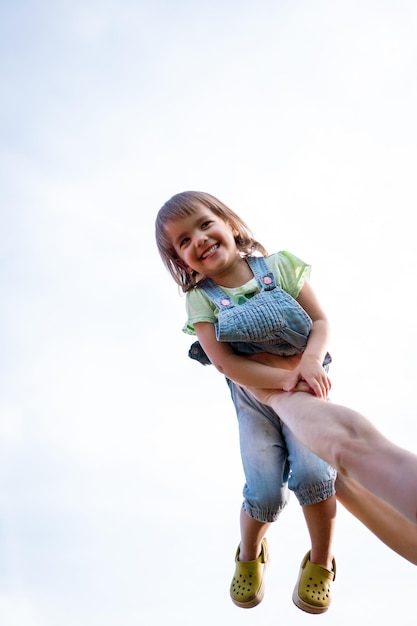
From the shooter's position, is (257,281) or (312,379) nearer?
(312,379)

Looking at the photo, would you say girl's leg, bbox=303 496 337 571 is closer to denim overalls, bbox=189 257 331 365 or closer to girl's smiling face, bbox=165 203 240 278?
denim overalls, bbox=189 257 331 365

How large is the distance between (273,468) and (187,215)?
1.58 metres

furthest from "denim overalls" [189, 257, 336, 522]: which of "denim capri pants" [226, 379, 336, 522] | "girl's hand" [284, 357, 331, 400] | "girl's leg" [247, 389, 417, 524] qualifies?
"girl's leg" [247, 389, 417, 524]

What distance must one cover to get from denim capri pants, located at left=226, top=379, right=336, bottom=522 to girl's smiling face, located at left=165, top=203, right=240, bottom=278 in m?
0.87

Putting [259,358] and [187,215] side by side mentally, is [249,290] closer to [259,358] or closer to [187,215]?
[259,358]

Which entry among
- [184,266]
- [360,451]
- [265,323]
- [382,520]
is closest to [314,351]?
[265,323]

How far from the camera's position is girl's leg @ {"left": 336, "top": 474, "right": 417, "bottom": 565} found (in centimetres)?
284

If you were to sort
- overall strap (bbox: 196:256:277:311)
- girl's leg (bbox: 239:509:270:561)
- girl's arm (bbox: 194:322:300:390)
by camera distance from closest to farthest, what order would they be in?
girl's arm (bbox: 194:322:300:390) → overall strap (bbox: 196:256:277:311) → girl's leg (bbox: 239:509:270:561)

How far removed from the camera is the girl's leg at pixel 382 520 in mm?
2844

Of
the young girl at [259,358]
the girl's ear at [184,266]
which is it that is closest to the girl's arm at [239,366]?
the young girl at [259,358]

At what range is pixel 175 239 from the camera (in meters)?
3.93

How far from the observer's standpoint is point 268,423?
390 cm

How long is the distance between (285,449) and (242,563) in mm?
757

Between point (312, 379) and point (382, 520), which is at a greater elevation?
point (312, 379)
